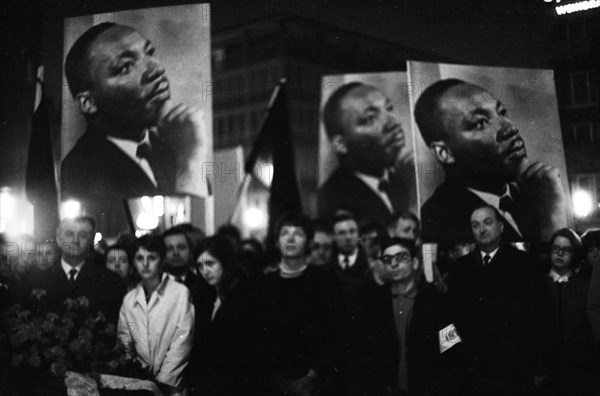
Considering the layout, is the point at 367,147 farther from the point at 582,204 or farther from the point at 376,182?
the point at 582,204

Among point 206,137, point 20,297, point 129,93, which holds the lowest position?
point 20,297

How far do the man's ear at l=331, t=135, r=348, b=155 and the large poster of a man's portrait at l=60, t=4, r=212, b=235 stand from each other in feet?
9.97

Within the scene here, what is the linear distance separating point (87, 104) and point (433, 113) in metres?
2.57

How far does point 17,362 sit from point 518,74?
12.9 feet

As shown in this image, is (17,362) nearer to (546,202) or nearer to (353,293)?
(353,293)

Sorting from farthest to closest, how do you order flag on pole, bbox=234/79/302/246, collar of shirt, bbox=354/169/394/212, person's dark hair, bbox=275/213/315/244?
collar of shirt, bbox=354/169/394/212 → flag on pole, bbox=234/79/302/246 → person's dark hair, bbox=275/213/315/244

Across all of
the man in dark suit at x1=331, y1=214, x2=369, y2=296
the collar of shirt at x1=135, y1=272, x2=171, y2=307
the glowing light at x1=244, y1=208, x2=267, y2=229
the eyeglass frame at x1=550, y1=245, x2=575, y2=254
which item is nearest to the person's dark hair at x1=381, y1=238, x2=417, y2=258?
the eyeglass frame at x1=550, y1=245, x2=575, y2=254

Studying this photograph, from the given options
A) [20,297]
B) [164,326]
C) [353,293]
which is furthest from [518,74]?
[20,297]

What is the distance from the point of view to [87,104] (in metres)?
5.53

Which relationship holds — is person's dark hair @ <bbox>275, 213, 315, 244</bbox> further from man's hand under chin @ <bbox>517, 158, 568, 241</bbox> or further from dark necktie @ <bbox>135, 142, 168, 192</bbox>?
man's hand under chin @ <bbox>517, 158, 568, 241</bbox>

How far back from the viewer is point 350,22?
602 cm

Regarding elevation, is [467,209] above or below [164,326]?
above

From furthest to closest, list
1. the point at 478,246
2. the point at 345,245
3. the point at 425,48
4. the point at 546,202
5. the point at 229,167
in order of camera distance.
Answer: the point at 229,167 < the point at 345,245 < the point at 425,48 < the point at 546,202 < the point at 478,246

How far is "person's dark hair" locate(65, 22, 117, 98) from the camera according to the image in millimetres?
5516
